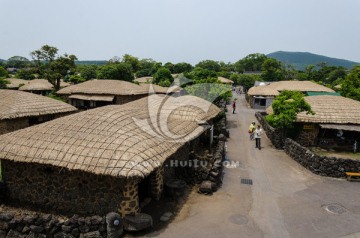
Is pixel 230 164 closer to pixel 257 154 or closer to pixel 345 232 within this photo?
pixel 257 154

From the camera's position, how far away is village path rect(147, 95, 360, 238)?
32.6 feet

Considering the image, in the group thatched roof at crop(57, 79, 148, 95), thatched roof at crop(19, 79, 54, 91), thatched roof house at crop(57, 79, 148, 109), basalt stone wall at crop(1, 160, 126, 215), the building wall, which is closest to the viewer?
basalt stone wall at crop(1, 160, 126, 215)

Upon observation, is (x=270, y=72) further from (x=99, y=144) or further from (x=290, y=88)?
(x=99, y=144)

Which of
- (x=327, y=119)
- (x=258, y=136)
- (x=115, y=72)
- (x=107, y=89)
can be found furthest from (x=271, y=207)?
(x=115, y=72)

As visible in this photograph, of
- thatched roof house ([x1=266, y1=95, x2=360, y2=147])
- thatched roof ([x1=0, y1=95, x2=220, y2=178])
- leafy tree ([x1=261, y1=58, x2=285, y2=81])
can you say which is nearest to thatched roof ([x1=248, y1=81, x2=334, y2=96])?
thatched roof house ([x1=266, y1=95, x2=360, y2=147])

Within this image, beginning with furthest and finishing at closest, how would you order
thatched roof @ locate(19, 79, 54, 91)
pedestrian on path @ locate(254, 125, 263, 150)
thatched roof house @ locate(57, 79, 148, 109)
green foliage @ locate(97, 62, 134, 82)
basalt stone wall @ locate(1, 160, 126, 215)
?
thatched roof @ locate(19, 79, 54, 91)
green foliage @ locate(97, 62, 134, 82)
thatched roof house @ locate(57, 79, 148, 109)
pedestrian on path @ locate(254, 125, 263, 150)
basalt stone wall @ locate(1, 160, 126, 215)

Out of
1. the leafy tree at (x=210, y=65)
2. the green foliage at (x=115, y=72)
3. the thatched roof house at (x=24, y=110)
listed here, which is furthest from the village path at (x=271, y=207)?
the leafy tree at (x=210, y=65)

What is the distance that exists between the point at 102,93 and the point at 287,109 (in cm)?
1993

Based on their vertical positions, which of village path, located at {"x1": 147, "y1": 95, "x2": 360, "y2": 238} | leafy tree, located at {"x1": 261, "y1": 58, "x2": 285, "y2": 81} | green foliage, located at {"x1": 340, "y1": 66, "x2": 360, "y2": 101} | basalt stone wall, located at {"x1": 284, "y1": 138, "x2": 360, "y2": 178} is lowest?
village path, located at {"x1": 147, "y1": 95, "x2": 360, "y2": 238}

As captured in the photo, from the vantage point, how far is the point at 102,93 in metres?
30.1

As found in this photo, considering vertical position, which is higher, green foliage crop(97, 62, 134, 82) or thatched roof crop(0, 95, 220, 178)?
green foliage crop(97, 62, 134, 82)

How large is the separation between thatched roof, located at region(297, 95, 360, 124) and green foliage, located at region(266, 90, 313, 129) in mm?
738

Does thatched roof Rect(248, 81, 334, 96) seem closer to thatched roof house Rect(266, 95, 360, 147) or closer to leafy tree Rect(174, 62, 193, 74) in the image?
thatched roof house Rect(266, 95, 360, 147)

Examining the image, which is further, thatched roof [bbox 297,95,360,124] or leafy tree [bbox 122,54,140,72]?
leafy tree [bbox 122,54,140,72]
